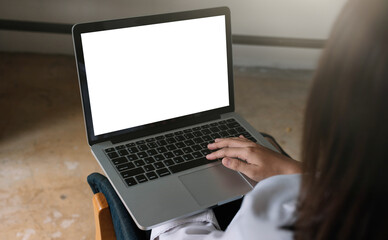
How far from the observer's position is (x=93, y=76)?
3.11ft

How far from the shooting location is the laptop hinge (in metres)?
1.02

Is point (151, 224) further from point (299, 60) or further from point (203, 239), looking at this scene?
point (299, 60)

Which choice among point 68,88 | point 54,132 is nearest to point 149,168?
point 54,132

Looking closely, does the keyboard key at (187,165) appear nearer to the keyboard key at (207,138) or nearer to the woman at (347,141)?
the keyboard key at (207,138)

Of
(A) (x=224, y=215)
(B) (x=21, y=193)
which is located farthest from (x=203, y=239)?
(B) (x=21, y=193)

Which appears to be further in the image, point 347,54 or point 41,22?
point 41,22

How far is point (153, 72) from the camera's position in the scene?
3.39 ft

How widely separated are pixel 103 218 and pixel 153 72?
1.15ft

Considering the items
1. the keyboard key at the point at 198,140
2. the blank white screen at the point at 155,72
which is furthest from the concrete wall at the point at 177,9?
the keyboard key at the point at 198,140

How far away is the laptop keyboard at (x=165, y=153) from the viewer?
0.94m

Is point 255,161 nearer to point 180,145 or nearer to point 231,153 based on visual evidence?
point 231,153

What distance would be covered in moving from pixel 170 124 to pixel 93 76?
23 centimetres

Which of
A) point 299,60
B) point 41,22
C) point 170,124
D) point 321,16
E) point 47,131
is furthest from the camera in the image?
point 299,60

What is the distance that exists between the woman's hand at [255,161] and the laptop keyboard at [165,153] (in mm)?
73
